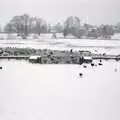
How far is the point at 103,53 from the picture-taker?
2.28 meters

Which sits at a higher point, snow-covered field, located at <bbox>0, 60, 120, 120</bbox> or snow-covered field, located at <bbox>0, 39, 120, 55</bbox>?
snow-covered field, located at <bbox>0, 39, 120, 55</bbox>

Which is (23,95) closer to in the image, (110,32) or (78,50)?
(78,50)

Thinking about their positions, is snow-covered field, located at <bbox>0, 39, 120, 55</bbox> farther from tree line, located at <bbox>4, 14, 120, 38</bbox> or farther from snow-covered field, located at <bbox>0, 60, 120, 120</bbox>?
snow-covered field, located at <bbox>0, 60, 120, 120</bbox>

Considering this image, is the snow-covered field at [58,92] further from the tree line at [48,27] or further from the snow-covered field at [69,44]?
the tree line at [48,27]

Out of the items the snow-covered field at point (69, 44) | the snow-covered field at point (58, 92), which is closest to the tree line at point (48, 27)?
the snow-covered field at point (69, 44)

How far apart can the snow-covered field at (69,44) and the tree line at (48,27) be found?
3.3 inches

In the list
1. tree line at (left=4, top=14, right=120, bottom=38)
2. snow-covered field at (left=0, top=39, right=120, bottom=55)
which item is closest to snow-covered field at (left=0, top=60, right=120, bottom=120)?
snow-covered field at (left=0, top=39, right=120, bottom=55)

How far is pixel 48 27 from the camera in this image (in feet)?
7.28

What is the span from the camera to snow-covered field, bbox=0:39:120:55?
7.34 ft

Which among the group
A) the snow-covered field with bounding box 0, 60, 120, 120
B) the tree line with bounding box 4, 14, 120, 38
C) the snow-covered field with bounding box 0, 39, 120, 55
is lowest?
the snow-covered field with bounding box 0, 60, 120, 120

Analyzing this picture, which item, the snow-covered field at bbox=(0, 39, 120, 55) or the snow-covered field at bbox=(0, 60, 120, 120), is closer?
the snow-covered field at bbox=(0, 60, 120, 120)

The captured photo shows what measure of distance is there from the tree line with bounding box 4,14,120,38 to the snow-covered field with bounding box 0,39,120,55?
0.27ft

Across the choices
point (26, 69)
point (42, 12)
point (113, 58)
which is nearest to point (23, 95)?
point (26, 69)

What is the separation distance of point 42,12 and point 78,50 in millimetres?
696
